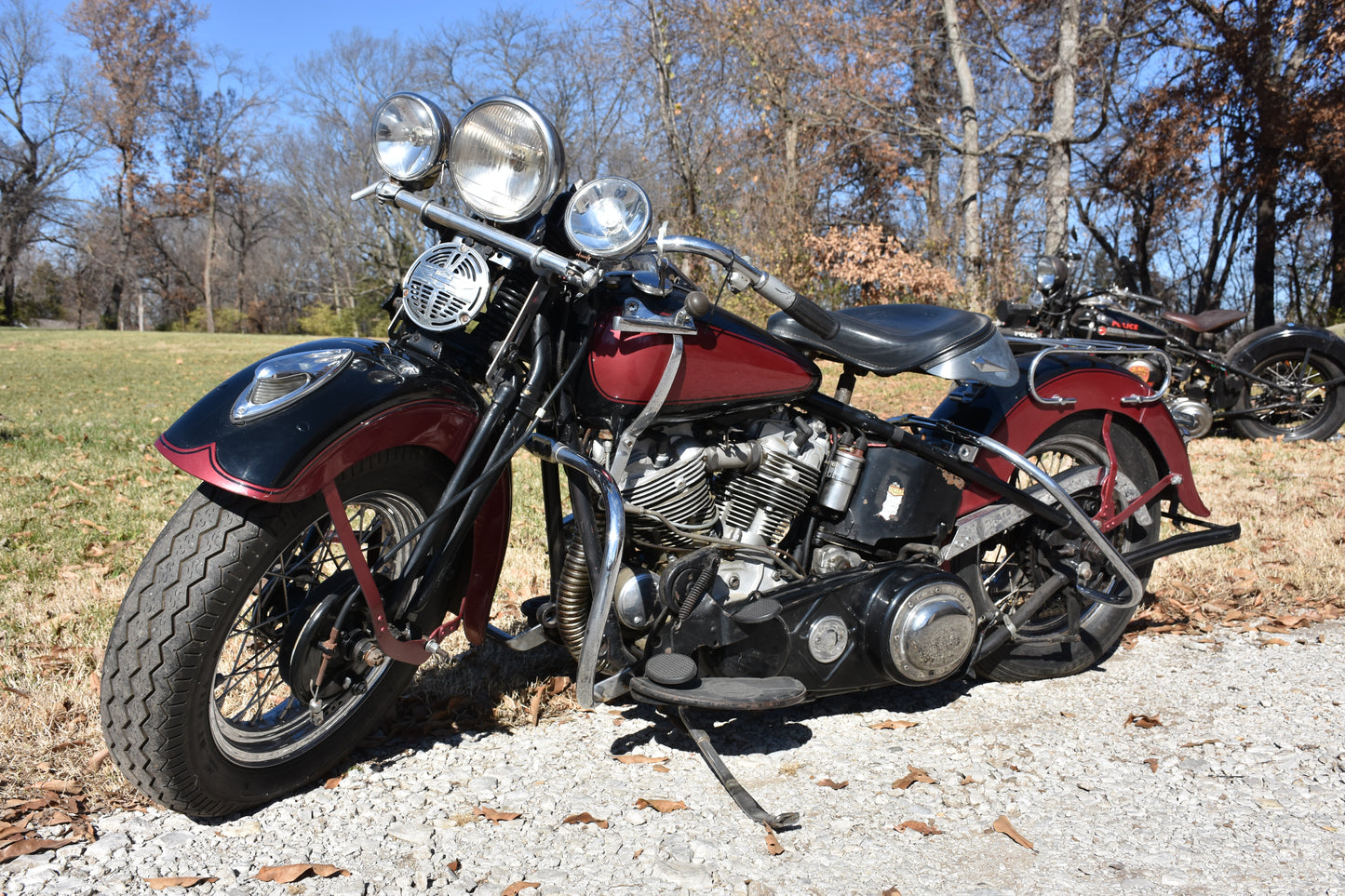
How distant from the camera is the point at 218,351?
68.8 ft

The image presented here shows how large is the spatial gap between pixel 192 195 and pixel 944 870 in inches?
1650

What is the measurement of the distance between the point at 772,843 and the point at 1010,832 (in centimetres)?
62

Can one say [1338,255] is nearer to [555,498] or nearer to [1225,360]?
[1225,360]

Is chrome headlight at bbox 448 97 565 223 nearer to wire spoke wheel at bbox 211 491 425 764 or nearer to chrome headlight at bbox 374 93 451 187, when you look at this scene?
chrome headlight at bbox 374 93 451 187

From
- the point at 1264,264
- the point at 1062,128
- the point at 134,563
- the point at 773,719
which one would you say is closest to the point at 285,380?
the point at 773,719

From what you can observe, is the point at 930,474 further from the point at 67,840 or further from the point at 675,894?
the point at 67,840

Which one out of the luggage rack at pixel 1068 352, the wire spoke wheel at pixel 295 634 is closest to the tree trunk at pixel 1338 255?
the luggage rack at pixel 1068 352

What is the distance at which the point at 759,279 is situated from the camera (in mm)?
2537

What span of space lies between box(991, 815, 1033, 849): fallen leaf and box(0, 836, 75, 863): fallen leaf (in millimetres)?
2247

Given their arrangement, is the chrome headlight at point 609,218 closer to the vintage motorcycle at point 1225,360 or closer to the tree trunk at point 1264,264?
the vintage motorcycle at point 1225,360

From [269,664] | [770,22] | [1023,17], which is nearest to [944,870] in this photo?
[269,664]

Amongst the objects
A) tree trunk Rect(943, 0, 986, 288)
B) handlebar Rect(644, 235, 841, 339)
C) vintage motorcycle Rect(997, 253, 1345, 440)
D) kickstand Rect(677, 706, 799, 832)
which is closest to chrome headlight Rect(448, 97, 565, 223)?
handlebar Rect(644, 235, 841, 339)

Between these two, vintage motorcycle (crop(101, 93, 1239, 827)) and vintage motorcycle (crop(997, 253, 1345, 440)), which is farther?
vintage motorcycle (crop(997, 253, 1345, 440))

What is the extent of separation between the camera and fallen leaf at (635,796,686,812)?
2.48 meters
